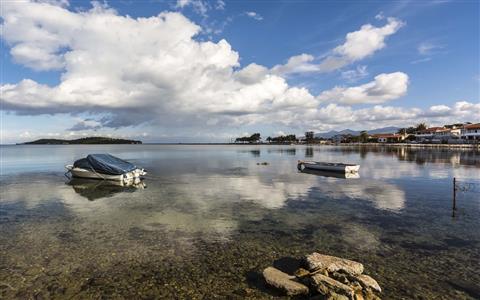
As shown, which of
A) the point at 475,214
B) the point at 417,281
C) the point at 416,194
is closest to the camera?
the point at 417,281

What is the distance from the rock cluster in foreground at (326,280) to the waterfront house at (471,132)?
177370 millimetres

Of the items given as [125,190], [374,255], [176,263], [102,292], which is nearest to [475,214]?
[374,255]

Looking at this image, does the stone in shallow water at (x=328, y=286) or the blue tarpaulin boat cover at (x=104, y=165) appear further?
the blue tarpaulin boat cover at (x=104, y=165)

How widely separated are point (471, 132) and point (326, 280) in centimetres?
18799

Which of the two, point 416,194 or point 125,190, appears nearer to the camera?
point 416,194

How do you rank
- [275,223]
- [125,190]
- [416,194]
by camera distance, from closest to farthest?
1. [275,223]
2. [416,194]
3. [125,190]

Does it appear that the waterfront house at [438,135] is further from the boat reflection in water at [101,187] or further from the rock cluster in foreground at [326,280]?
the rock cluster in foreground at [326,280]

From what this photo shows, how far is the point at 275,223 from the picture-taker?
58.2 ft

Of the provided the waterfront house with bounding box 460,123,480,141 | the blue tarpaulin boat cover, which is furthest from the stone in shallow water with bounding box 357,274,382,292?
the waterfront house with bounding box 460,123,480,141

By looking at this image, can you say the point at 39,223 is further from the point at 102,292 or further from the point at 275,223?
the point at 275,223

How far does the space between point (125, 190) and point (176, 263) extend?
862 inches

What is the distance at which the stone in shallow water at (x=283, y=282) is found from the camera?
947 centimetres

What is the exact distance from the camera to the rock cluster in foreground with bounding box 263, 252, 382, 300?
8.91 meters

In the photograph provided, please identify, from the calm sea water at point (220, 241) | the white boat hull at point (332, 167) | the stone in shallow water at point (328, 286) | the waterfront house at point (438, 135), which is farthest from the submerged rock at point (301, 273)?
the waterfront house at point (438, 135)
